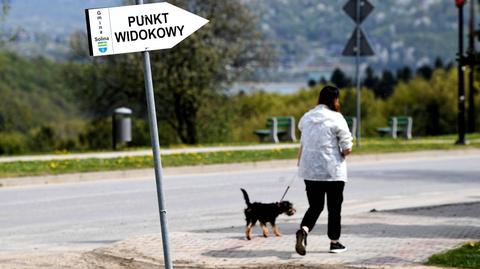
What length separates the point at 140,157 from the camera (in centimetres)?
2423

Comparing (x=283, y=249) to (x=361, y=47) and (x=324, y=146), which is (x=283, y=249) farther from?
(x=361, y=47)

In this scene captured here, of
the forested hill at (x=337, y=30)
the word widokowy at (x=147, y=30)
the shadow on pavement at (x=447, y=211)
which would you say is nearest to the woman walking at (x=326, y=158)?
the word widokowy at (x=147, y=30)

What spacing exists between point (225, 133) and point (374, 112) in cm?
2324

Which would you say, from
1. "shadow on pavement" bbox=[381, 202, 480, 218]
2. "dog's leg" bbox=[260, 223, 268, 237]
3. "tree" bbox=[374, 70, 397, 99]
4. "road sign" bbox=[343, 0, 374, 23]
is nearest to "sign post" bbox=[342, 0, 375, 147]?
"road sign" bbox=[343, 0, 374, 23]

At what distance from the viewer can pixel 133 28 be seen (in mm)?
7516

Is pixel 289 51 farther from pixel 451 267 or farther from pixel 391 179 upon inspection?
pixel 451 267

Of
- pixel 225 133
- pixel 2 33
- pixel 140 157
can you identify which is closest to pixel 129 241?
pixel 140 157

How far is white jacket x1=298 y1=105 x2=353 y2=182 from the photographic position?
9977 mm

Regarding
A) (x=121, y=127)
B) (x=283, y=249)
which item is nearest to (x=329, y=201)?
(x=283, y=249)

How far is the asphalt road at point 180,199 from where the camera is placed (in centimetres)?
1291

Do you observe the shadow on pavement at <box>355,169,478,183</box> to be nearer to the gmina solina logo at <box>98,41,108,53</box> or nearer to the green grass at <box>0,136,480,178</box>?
A: the green grass at <box>0,136,480,178</box>

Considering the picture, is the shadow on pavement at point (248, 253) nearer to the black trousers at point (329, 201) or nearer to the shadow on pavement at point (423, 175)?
the black trousers at point (329, 201)

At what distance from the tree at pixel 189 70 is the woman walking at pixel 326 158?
107ft

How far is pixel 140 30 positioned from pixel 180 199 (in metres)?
9.37
